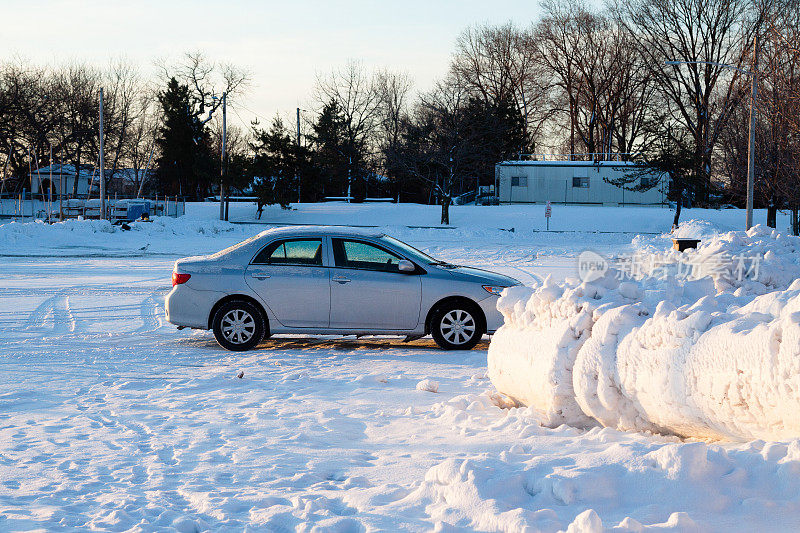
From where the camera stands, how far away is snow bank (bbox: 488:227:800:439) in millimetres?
4676

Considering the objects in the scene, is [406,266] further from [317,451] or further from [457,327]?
[317,451]

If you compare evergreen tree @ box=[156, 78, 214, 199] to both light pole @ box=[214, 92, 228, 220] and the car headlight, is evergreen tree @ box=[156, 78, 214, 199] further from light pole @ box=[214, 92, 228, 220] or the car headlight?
the car headlight

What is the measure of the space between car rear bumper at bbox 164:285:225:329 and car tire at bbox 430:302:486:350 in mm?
2767

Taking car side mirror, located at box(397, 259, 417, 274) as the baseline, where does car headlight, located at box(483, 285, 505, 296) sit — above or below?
below

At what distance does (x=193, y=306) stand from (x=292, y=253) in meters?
1.43

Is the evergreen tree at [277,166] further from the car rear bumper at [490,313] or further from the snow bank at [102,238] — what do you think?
the car rear bumper at [490,313]

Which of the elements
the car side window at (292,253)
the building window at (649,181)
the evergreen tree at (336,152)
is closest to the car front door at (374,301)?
the car side window at (292,253)

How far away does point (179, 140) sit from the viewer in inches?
2948

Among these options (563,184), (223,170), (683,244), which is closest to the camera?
(683,244)

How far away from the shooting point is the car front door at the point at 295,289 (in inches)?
429

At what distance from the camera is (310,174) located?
203ft

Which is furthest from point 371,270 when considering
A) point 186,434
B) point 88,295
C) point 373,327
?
point 88,295

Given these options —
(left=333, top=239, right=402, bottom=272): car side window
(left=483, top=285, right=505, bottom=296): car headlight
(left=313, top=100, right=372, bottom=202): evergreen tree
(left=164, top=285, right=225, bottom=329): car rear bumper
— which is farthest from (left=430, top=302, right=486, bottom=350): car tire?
(left=313, top=100, right=372, bottom=202): evergreen tree

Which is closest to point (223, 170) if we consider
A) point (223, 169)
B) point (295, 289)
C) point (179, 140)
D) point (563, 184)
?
point (223, 169)
